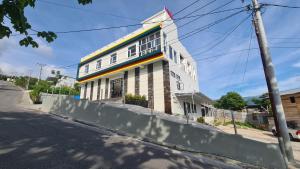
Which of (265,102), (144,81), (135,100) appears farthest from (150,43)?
(265,102)

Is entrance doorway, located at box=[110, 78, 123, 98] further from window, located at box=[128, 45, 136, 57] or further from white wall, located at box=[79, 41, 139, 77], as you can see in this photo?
window, located at box=[128, 45, 136, 57]

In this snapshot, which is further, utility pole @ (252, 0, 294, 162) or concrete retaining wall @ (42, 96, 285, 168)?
utility pole @ (252, 0, 294, 162)

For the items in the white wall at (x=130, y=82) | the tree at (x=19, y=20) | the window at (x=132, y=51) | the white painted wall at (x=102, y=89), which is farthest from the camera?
the white painted wall at (x=102, y=89)

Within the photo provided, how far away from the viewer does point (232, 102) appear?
4600cm

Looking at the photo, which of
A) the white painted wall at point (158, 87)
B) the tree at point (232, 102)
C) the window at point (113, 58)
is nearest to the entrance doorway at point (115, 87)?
the window at point (113, 58)

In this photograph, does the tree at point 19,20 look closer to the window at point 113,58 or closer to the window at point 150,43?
the window at point 150,43

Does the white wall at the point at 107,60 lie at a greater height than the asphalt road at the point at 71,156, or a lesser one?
greater

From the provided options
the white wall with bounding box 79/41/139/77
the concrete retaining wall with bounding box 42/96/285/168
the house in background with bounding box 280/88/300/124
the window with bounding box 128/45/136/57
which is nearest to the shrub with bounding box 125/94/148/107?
the concrete retaining wall with bounding box 42/96/285/168

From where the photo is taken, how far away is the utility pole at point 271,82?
5.92 meters

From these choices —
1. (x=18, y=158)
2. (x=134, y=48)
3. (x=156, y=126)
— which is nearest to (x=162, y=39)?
(x=134, y=48)

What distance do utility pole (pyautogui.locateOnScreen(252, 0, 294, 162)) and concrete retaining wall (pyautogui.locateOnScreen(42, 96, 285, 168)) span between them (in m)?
0.85

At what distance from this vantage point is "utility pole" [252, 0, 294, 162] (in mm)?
5918

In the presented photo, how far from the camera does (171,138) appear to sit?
7527 mm

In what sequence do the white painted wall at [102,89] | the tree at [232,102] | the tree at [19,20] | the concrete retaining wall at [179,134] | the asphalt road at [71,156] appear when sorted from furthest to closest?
the tree at [232,102] < the white painted wall at [102,89] < the concrete retaining wall at [179,134] < the asphalt road at [71,156] < the tree at [19,20]
